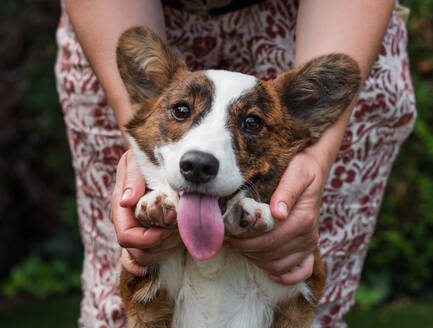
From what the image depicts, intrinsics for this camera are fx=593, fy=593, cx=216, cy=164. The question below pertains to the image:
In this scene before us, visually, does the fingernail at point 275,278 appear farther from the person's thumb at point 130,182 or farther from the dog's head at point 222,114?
the person's thumb at point 130,182

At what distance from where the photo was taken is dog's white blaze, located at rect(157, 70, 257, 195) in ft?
5.97

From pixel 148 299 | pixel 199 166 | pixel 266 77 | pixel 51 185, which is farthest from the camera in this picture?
pixel 51 185

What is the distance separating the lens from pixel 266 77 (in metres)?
2.53

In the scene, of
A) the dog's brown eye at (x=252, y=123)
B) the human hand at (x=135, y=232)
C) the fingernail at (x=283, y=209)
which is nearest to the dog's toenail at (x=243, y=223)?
the fingernail at (x=283, y=209)

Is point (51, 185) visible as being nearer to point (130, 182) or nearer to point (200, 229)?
point (130, 182)

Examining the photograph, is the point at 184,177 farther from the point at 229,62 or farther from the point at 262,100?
the point at 229,62

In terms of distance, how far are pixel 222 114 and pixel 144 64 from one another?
43 centimetres

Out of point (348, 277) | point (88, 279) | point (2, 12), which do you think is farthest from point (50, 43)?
point (348, 277)

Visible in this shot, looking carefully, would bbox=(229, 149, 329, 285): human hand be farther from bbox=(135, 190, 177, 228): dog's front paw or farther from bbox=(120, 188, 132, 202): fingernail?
bbox=(120, 188, 132, 202): fingernail

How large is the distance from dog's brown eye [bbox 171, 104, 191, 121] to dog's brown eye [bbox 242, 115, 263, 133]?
197mm

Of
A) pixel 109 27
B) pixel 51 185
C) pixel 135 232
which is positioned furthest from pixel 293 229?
pixel 51 185

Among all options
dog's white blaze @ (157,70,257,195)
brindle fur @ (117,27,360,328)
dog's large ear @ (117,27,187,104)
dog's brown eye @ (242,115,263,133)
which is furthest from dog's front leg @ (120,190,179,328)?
dog's large ear @ (117,27,187,104)

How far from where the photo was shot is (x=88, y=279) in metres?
2.77

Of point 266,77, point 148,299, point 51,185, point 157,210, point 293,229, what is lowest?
point 51,185
